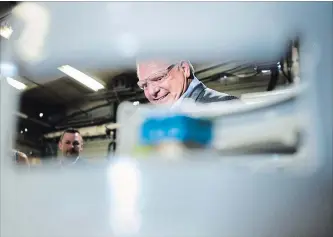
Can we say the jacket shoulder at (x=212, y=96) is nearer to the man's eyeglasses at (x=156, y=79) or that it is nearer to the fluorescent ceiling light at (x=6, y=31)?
the man's eyeglasses at (x=156, y=79)

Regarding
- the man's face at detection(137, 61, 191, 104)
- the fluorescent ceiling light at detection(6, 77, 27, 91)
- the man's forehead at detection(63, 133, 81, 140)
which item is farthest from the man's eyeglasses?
the fluorescent ceiling light at detection(6, 77, 27, 91)

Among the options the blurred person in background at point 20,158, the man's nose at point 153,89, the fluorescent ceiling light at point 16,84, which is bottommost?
the blurred person in background at point 20,158

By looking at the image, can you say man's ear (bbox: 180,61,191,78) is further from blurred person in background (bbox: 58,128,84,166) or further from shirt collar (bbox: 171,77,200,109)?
blurred person in background (bbox: 58,128,84,166)

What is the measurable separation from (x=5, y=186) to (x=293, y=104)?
69cm

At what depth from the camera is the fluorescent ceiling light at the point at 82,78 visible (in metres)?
1.01

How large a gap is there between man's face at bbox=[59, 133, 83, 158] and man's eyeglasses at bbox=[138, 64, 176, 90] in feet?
0.63

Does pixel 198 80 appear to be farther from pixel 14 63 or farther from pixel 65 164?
pixel 14 63

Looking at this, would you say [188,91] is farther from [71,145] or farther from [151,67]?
[71,145]

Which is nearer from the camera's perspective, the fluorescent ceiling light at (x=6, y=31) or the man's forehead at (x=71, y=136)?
the man's forehead at (x=71, y=136)

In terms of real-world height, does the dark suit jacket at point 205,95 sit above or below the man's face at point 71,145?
above

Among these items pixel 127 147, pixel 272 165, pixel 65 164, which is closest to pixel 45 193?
pixel 65 164

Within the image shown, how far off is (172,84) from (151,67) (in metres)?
0.06

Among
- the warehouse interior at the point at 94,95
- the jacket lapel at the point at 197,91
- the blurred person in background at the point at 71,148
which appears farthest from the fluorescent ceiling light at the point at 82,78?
the jacket lapel at the point at 197,91

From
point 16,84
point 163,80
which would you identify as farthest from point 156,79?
point 16,84
